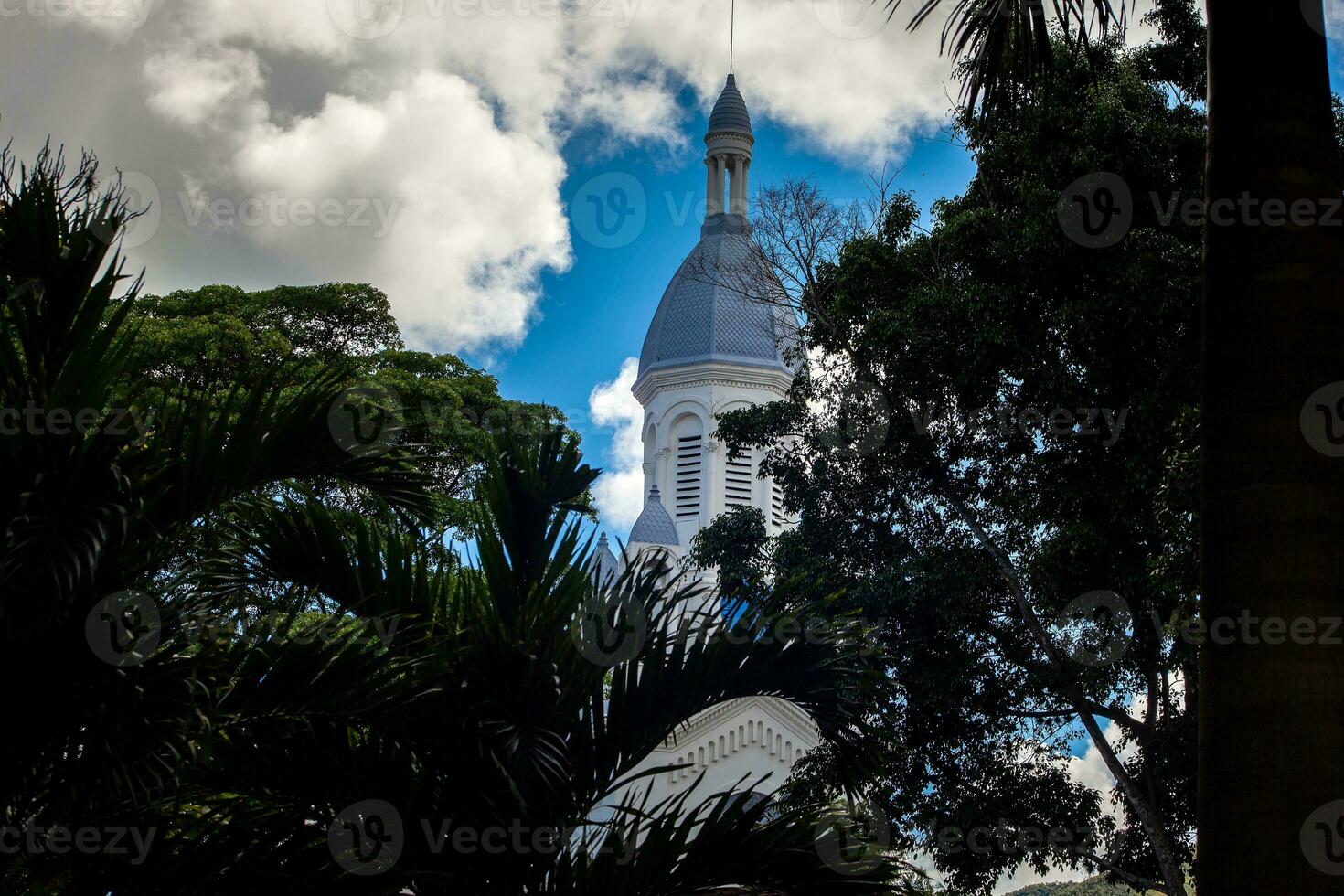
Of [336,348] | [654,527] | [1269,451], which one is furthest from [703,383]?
[1269,451]

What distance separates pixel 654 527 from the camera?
41.2 m

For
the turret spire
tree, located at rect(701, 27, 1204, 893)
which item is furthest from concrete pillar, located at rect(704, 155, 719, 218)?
tree, located at rect(701, 27, 1204, 893)

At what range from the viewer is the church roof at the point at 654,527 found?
40.9m

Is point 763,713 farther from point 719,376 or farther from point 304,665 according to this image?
point 304,665

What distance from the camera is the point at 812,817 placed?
5562 millimetres

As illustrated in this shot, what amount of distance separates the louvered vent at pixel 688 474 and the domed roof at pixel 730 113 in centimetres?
1328

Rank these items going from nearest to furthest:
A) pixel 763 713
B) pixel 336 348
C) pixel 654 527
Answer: pixel 336 348 < pixel 763 713 < pixel 654 527

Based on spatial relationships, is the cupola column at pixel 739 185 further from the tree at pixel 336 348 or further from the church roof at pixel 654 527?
the tree at pixel 336 348

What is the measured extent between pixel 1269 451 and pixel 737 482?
41903 mm

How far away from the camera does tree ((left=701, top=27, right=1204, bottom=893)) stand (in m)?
14.4

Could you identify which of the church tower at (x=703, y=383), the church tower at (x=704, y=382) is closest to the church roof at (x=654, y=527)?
the church tower at (x=704, y=382)

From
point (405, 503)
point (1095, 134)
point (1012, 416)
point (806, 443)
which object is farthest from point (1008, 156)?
point (405, 503)

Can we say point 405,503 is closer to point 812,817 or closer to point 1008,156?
point 812,817

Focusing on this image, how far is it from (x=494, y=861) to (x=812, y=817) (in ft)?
4.28
